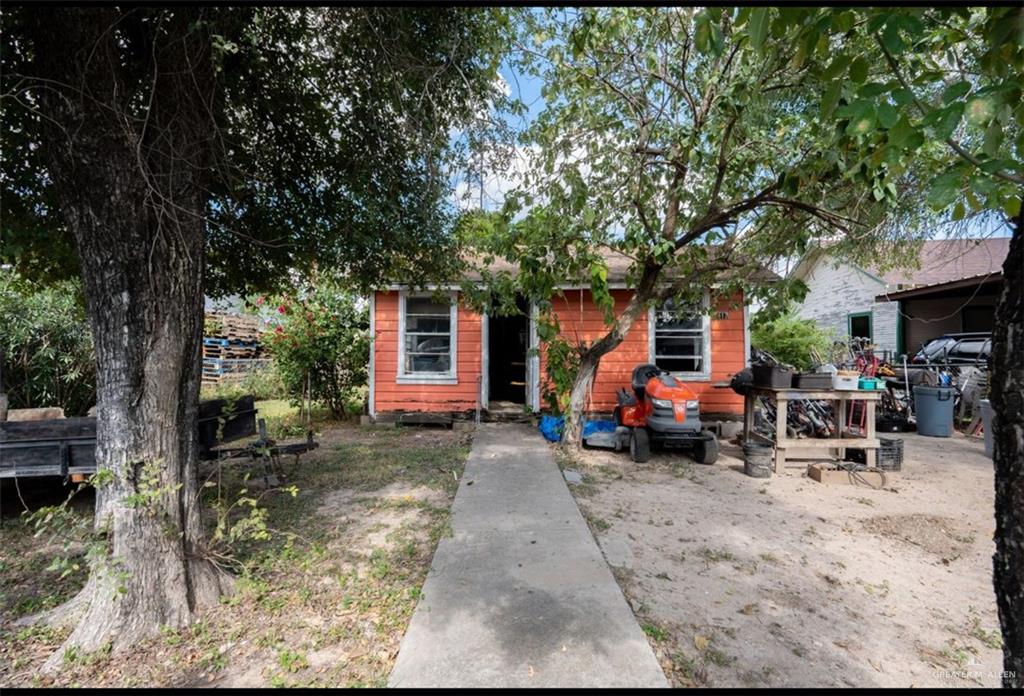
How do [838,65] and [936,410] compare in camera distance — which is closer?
[838,65]

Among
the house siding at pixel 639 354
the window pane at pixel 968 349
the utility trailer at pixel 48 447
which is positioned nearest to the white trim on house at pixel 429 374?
the house siding at pixel 639 354

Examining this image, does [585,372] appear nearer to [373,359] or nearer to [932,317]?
[373,359]

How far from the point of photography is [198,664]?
222 centimetres

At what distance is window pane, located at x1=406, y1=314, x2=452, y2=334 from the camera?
9117mm

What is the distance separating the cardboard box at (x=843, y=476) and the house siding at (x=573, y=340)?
3027mm

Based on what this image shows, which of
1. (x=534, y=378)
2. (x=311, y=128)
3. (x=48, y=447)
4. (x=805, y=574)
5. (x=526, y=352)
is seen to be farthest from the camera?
(x=534, y=378)

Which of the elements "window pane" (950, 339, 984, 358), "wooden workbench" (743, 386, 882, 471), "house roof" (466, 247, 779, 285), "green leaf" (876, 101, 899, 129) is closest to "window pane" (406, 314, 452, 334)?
"house roof" (466, 247, 779, 285)

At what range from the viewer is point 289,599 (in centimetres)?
279

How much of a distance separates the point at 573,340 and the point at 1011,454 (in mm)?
7198

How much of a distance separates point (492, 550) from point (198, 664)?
6.18ft

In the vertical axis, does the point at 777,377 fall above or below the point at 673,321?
below

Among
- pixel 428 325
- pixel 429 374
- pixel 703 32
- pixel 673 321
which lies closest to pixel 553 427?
pixel 429 374

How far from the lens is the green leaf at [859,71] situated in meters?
1.48

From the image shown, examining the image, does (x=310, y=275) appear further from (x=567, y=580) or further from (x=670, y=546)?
(x=670, y=546)
